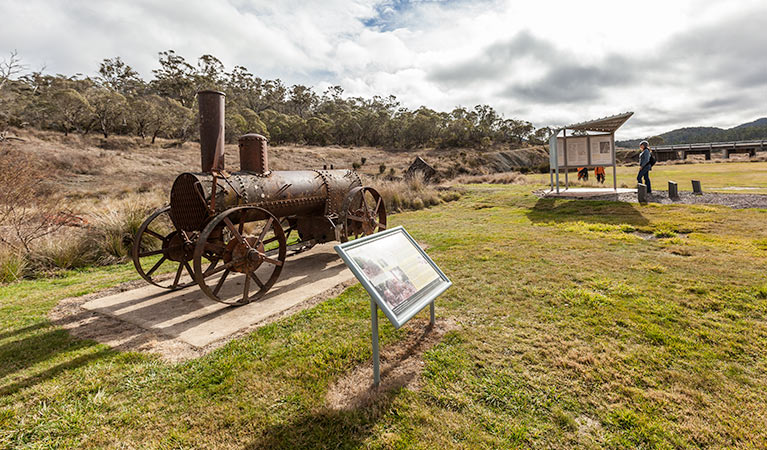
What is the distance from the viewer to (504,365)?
2.87 m

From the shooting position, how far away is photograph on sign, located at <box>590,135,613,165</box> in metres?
12.3

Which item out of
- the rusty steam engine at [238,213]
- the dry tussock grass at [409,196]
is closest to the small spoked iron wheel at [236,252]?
the rusty steam engine at [238,213]

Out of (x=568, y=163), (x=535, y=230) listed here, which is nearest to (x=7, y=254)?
(x=535, y=230)

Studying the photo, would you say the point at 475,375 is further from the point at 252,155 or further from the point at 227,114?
the point at 227,114

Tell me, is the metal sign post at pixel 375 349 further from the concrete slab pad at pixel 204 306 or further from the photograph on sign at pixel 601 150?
the photograph on sign at pixel 601 150

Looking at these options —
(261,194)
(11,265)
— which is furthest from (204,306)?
(11,265)

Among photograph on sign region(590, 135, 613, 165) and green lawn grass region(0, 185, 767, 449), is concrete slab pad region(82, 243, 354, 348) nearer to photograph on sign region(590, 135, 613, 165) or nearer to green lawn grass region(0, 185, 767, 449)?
green lawn grass region(0, 185, 767, 449)

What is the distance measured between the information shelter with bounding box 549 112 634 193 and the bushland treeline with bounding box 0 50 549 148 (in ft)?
65.0

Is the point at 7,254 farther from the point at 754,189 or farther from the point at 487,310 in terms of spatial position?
the point at 754,189

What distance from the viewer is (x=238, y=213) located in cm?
491

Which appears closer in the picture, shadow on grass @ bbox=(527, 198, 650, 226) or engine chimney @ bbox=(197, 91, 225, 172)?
engine chimney @ bbox=(197, 91, 225, 172)

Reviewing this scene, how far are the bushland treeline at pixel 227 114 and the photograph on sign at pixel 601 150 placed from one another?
20.9 m

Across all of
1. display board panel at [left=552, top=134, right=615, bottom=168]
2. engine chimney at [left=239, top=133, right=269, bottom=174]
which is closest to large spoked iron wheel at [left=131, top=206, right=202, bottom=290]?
engine chimney at [left=239, top=133, right=269, bottom=174]

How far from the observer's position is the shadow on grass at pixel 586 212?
864cm
